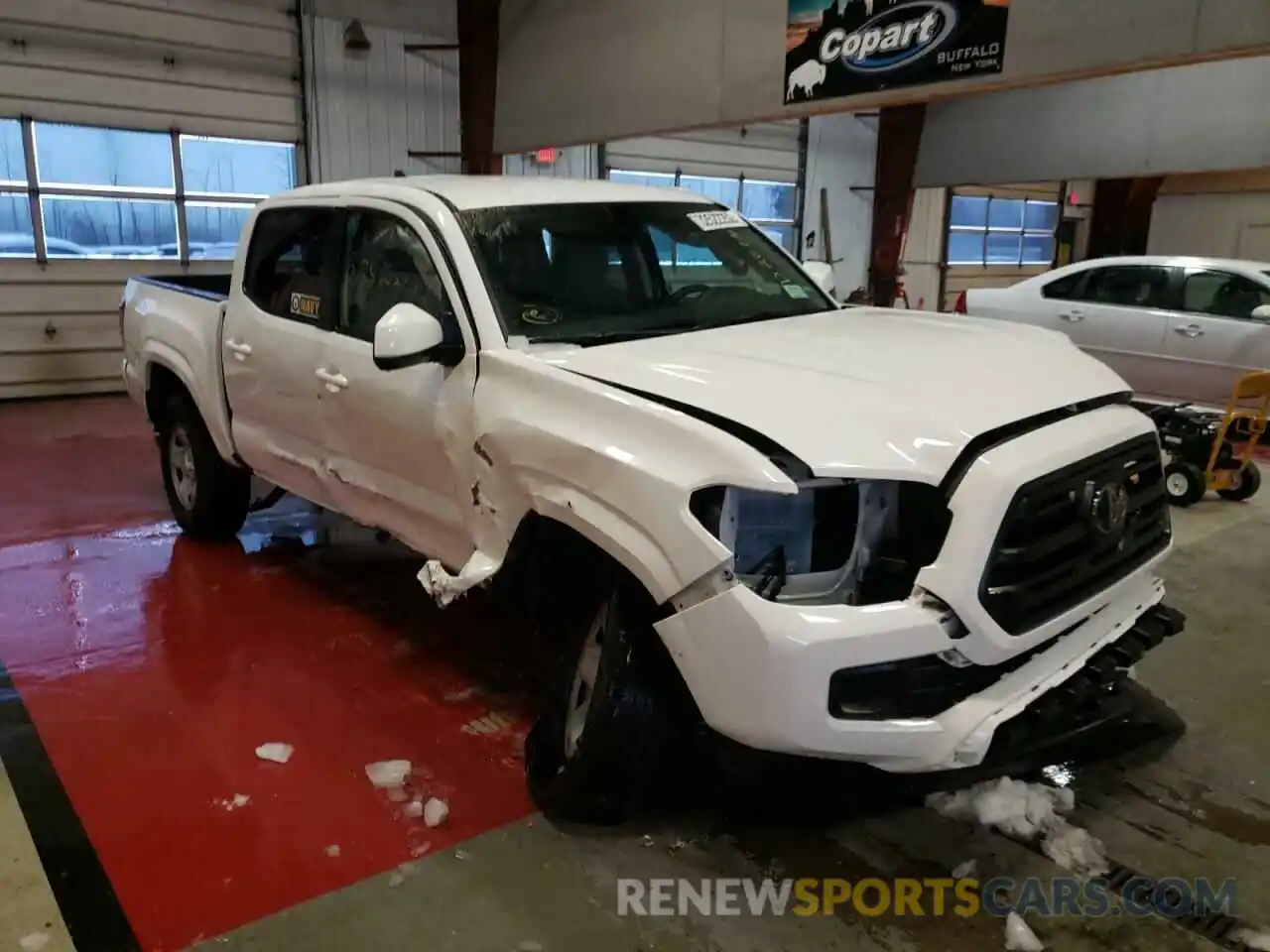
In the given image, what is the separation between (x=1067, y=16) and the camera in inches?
235

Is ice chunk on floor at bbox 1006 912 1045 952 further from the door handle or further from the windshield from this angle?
the door handle

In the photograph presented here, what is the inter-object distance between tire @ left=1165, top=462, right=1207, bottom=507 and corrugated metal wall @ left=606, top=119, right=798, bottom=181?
8.35 m

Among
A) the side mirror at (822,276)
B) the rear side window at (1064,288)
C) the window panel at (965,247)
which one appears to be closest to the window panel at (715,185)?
the window panel at (965,247)

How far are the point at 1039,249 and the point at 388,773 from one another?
1978 centimetres

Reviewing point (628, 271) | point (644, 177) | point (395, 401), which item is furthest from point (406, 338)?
point (644, 177)

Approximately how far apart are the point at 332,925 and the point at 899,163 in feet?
38.7

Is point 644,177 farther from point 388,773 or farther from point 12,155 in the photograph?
point 388,773

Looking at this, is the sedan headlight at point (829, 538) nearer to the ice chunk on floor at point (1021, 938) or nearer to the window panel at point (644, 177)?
the ice chunk on floor at point (1021, 938)

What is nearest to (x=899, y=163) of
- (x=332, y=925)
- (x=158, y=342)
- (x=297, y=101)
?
(x=297, y=101)

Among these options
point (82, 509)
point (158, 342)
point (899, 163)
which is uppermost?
point (899, 163)

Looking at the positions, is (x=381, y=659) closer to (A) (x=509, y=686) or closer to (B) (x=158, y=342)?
(A) (x=509, y=686)

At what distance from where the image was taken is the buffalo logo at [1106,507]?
7.91ft

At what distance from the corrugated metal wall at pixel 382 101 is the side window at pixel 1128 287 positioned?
756cm

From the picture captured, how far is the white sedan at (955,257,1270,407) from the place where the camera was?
7.95 m
